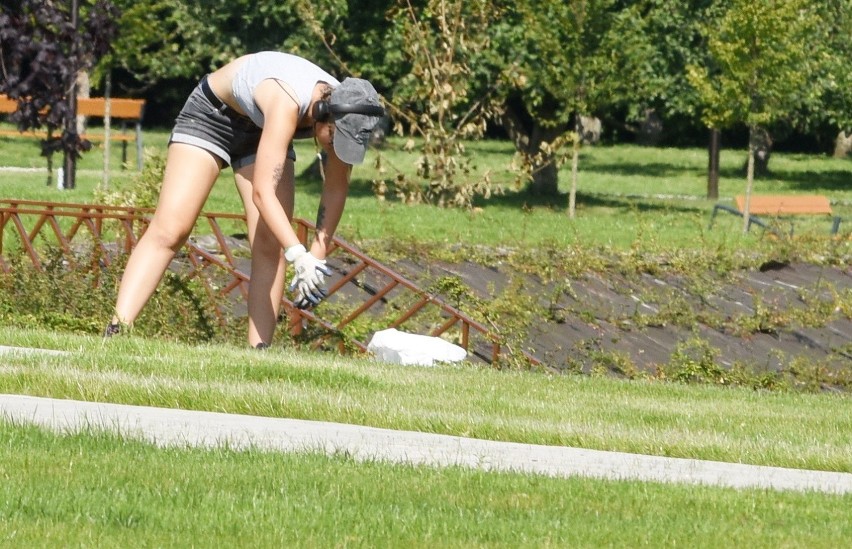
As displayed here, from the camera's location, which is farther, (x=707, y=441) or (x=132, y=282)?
(x=132, y=282)

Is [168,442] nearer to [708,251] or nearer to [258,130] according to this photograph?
[258,130]

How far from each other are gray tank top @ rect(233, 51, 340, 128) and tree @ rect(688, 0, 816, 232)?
1821 centimetres

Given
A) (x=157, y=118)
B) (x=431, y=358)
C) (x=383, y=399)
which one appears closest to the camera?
(x=383, y=399)

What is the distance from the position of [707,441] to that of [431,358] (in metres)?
4.54

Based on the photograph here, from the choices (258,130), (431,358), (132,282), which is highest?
(258,130)

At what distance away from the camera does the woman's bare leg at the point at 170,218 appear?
8328 millimetres

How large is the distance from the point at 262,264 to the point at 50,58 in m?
14.2

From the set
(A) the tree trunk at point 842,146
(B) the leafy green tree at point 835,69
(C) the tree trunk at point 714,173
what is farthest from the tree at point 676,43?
(A) the tree trunk at point 842,146

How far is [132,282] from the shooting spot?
8.45 metres

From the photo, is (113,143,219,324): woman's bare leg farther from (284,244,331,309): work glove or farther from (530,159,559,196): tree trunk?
(530,159,559,196): tree trunk

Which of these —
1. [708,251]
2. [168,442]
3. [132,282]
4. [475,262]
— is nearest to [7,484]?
[168,442]

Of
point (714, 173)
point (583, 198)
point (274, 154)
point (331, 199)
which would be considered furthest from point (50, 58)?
point (714, 173)

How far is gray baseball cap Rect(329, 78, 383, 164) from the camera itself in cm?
767

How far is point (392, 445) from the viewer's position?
6.10 metres
